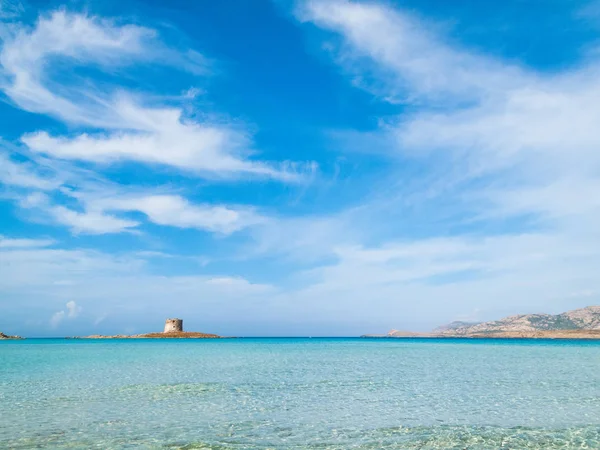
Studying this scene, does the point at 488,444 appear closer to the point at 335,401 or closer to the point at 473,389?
the point at 335,401

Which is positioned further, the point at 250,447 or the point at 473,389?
the point at 473,389

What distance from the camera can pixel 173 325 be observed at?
145 metres

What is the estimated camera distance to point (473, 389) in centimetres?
2358

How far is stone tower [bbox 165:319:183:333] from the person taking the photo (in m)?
145

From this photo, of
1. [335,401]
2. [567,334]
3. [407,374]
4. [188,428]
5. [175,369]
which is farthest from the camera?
[567,334]

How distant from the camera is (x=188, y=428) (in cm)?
1488

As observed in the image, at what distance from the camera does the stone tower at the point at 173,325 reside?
474ft

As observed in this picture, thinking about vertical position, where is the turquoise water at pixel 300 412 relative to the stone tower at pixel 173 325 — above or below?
below

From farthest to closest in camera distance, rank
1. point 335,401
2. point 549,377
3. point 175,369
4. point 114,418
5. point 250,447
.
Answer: point 175,369 < point 549,377 < point 335,401 < point 114,418 < point 250,447

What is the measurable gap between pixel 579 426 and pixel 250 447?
1140 centimetres

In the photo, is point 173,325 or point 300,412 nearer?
point 300,412

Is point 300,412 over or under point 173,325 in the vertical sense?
under

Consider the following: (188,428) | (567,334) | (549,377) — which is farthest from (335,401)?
(567,334)

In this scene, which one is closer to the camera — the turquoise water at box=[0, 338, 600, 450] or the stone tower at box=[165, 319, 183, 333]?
the turquoise water at box=[0, 338, 600, 450]
